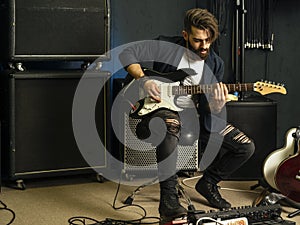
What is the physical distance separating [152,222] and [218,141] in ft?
1.80

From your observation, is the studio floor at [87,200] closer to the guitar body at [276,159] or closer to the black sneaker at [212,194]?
the black sneaker at [212,194]

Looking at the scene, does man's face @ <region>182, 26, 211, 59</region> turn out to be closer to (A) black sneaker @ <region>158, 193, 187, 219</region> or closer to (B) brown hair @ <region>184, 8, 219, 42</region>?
(B) brown hair @ <region>184, 8, 219, 42</region>

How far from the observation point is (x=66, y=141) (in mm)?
3393

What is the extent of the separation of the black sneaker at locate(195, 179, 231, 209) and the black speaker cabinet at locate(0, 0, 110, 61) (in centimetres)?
98

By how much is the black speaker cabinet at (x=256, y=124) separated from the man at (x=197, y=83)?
1.52 feet

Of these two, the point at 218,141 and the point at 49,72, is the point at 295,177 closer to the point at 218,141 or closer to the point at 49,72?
the point at 218,141

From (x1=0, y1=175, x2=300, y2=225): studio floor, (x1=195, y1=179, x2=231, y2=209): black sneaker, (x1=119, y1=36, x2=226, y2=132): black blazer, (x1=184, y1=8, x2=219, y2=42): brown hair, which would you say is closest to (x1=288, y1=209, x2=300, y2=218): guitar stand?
(x1=0, y1=175, x2=300, y2=225): studio floor

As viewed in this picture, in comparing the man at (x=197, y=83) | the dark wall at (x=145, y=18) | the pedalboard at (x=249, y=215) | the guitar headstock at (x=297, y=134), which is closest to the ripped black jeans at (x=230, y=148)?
the man at (x=197, y=83)

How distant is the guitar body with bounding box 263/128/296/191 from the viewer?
2.98m

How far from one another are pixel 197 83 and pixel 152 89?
0.29 m

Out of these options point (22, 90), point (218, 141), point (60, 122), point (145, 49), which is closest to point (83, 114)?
point (60, 122)

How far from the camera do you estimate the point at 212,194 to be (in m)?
2.98

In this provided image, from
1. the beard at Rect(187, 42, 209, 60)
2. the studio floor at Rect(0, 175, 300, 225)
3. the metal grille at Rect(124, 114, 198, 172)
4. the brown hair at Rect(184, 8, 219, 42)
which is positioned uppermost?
the brown hair at Rect(184, 8, 219, 42)

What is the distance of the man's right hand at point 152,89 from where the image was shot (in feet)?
9.07
